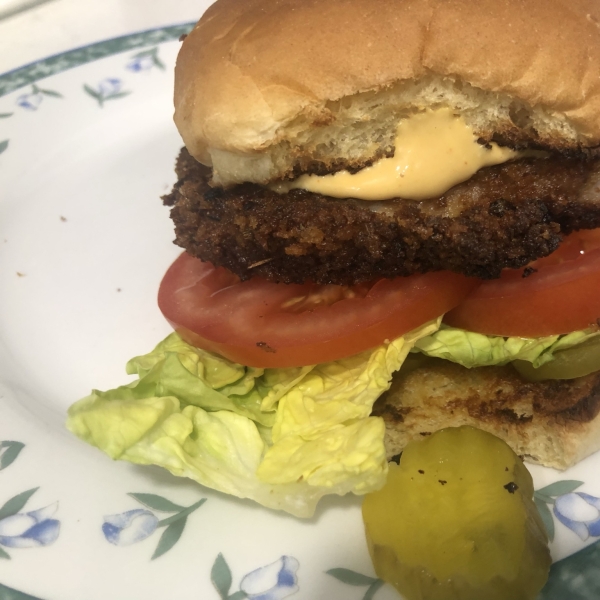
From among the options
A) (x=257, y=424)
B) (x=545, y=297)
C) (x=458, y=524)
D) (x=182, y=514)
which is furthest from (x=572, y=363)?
(x=182, y=514)

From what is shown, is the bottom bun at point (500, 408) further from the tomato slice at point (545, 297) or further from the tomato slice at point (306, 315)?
the tomato slice at point (306, 315)

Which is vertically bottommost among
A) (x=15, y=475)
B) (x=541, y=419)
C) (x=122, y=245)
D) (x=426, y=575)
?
(x=541, y=419)

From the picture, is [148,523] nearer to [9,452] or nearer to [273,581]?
[273,581]

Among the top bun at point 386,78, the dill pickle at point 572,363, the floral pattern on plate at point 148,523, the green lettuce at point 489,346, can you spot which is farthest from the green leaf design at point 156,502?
the dill pickle at point 572,363

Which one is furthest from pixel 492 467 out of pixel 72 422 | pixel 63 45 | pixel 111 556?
pixel 63 45

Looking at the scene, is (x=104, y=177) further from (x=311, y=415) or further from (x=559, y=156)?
(x=559, y=156)

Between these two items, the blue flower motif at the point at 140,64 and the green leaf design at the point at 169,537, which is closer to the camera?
the green leaf design at the point at 169,537
